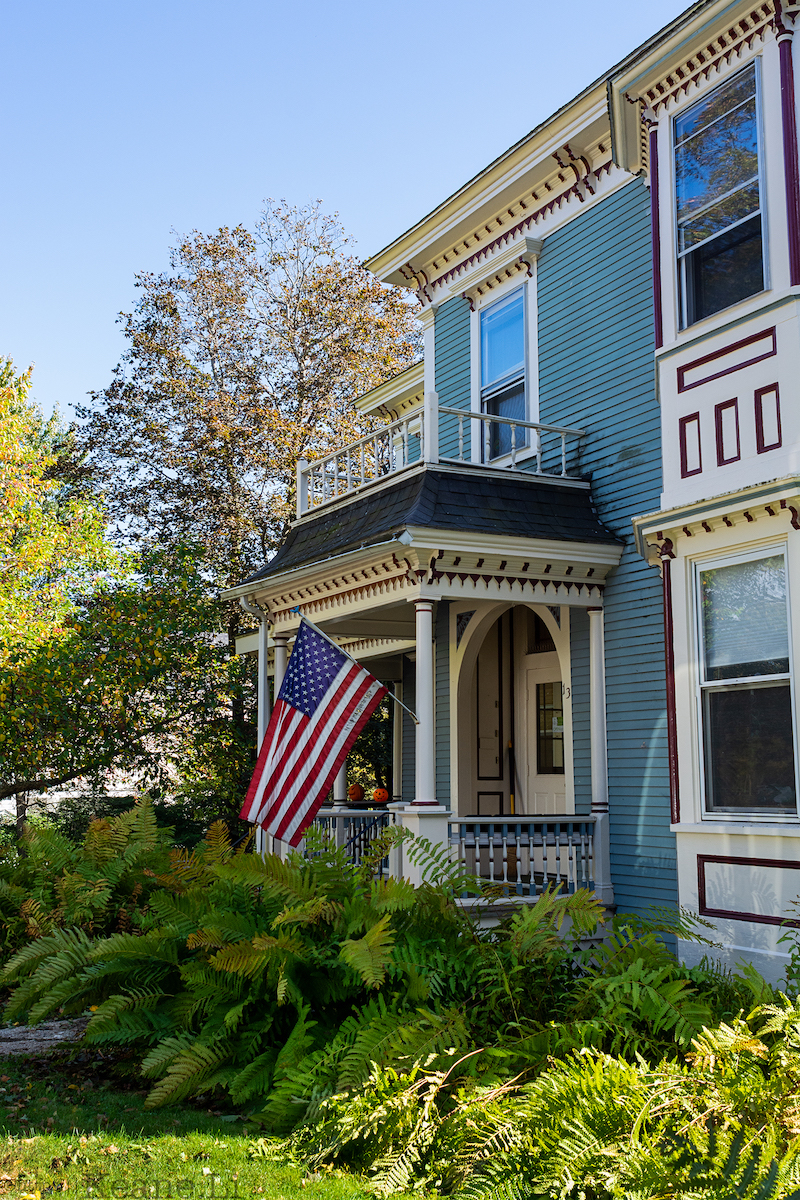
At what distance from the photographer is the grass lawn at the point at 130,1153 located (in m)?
4.75

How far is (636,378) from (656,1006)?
7616mm

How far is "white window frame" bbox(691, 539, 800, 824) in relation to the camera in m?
7.39

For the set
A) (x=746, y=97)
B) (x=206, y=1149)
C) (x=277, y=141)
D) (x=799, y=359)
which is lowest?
(x=206, y=1149)

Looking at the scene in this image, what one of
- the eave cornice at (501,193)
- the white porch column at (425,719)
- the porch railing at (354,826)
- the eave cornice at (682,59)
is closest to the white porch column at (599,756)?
the white porch column at (425,719)

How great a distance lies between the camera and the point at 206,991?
6.63 meters

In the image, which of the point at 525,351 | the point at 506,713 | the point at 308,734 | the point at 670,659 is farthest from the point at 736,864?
the point at 525,351

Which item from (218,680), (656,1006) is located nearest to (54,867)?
(656,1006)

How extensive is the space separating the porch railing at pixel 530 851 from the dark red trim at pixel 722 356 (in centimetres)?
440

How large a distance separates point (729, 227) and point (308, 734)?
17.7 ft

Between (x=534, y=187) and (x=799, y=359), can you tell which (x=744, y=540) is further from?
(x=534, y=187)

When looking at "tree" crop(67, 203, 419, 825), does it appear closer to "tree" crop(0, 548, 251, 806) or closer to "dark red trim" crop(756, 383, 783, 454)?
"tree" crop(0, 548, 251, 806)

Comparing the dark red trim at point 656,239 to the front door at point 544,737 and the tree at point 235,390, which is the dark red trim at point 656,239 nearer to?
the front door at point 544,737

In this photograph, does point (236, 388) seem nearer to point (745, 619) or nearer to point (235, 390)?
point (235, 390)

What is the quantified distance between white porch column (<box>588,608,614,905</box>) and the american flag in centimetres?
264
